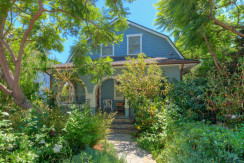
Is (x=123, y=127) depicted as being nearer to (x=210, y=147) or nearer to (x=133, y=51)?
(x=210, y=147)

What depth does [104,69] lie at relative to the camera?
5.84 metres

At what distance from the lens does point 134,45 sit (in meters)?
10.9

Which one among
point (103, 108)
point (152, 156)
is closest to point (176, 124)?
point (152, 156)

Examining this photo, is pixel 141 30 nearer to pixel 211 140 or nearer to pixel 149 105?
pixel 149 105

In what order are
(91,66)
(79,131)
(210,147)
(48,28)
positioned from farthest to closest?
(91,66) → (48,28) → (79,131) → (210,147)

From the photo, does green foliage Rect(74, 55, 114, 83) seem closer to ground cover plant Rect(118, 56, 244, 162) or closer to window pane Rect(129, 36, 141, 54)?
ground cover plant Rect(118, 56, 244, 162)

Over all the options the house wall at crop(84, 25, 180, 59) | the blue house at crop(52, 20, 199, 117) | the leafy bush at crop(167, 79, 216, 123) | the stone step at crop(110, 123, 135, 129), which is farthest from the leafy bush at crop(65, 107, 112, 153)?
the house wall at crop(84, 25, 180, 59)

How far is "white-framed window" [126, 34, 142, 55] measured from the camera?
427 inches

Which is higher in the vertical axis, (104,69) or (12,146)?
(104,69)

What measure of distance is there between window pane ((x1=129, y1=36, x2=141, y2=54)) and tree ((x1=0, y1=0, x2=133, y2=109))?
16.8 feet

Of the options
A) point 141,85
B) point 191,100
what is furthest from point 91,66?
point 191,100

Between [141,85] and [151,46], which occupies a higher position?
[151,46]

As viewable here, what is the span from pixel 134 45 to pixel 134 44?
3.4 inches

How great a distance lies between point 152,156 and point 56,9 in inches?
238
